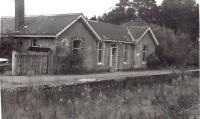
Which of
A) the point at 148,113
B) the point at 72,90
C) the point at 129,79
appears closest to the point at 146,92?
the point at 129,79

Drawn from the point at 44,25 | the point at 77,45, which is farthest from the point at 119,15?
the point at 44,25

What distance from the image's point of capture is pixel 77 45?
2458cm

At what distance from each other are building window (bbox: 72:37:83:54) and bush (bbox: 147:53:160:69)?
912cm

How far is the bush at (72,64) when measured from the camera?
21.9 metres

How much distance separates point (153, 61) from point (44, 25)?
11.7 metres

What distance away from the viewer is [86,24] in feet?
80.4

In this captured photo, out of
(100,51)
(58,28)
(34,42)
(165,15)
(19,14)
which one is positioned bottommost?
(100,51)

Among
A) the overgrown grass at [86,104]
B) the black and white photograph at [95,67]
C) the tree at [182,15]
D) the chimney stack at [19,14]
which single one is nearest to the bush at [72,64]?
the black and white photograph at [95,67]

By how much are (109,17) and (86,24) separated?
23.4 metres

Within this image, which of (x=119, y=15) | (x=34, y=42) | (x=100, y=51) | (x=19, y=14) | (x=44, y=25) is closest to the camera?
(x=34, y=42)

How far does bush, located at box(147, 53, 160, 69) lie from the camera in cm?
3180

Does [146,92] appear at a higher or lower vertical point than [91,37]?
lower

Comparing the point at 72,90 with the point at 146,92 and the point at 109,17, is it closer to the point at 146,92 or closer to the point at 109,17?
the point at 146,92

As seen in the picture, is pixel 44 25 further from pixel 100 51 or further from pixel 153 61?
pixel 153 61
